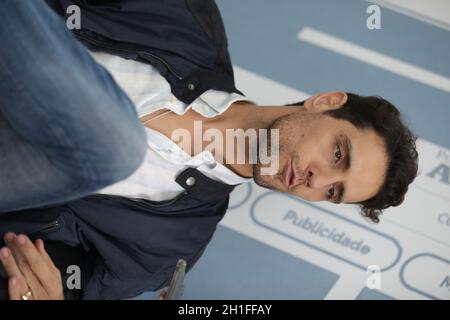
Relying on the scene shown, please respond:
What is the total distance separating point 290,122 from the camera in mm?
997

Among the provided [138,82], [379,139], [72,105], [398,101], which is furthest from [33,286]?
[398,101]

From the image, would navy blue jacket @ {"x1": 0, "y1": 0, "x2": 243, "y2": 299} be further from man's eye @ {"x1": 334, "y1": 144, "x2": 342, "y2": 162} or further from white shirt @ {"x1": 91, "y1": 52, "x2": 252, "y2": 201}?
man's eye @ {"x1": 334, "y1": 144, "x2": 342, "y2": 162}

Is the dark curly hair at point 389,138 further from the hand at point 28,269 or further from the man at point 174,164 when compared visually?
the hand at point 28,269

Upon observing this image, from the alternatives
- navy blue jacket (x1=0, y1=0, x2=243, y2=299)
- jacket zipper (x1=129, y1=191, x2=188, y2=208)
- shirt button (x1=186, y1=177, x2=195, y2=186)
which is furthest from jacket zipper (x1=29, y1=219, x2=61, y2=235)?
shirt button (x1=186, y1=177, x2=195, y2=186)

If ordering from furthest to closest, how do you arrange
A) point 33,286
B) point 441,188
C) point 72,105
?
1. point 441,188
2. point 33,286
3. point 72,105

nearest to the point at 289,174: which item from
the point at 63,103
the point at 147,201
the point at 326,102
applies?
the point at 326,102

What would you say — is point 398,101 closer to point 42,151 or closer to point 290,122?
point 290,122

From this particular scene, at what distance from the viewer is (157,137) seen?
935mm

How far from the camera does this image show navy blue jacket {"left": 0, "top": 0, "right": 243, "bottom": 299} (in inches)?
36.3

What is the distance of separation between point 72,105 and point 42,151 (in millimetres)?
84

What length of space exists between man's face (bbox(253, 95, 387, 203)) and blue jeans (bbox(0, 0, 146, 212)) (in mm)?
551

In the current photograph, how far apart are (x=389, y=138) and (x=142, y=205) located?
51cm

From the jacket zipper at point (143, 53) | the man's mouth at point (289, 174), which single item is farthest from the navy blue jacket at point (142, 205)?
the man's mouth at point (289, 174)

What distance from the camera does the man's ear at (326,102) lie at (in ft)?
3.37
